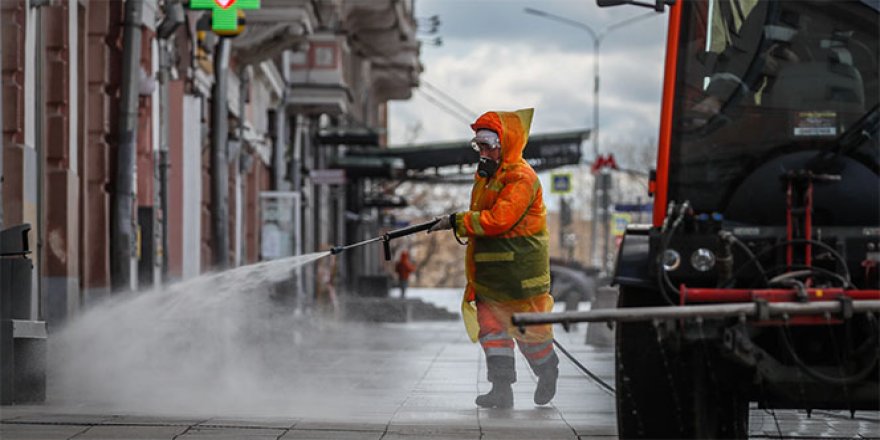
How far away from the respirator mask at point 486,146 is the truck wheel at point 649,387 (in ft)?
11.7

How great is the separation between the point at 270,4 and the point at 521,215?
21706mm

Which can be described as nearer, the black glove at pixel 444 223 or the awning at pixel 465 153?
the black glove at pixel 444 223

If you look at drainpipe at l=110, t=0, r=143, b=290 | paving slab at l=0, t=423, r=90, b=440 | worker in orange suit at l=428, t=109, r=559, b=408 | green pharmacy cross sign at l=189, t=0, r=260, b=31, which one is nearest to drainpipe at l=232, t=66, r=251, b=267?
green pharmacy cross sign at l=189, t=0, r=260, b=31

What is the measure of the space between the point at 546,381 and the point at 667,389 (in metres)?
3.79

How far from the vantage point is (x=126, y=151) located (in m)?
20.6

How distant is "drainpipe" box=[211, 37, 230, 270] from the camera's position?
1103 inches

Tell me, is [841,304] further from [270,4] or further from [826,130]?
[270,4]

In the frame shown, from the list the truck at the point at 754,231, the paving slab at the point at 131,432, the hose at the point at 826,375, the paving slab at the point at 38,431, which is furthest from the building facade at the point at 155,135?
the hose at the point at 826,375

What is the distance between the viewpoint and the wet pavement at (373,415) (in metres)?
9.80

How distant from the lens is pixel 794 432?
33.8 feet

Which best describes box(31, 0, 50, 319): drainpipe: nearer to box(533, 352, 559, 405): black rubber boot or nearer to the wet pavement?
the wet pavement

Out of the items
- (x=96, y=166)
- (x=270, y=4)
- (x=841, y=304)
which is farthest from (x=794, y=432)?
(x=270, y=4)

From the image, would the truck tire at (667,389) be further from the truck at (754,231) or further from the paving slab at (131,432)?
the paving slab at (131,432)

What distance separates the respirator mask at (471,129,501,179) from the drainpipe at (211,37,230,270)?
16.5 metres
